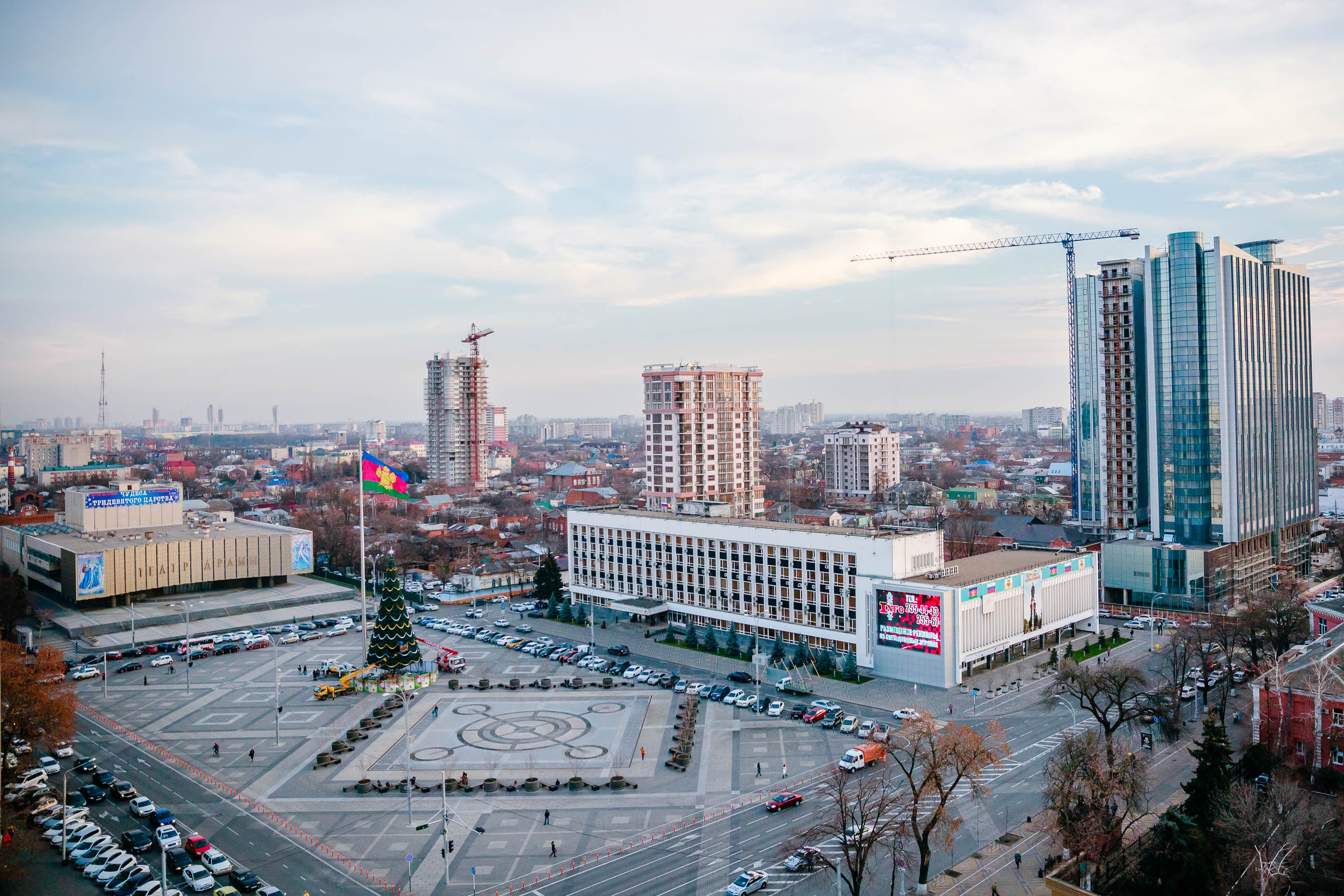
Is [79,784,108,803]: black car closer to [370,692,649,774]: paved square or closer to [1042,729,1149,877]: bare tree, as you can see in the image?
[370,692,649,774]: paved square

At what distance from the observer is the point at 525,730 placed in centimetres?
4403

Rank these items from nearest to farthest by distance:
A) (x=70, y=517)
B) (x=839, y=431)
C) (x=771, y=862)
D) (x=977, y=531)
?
1. (x=771, y=862)
2. (x=70, y=517)
3. (x=977, y=531)
4. (x=839, y=431)

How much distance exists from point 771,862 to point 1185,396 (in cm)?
5867

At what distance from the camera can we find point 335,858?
30.5m

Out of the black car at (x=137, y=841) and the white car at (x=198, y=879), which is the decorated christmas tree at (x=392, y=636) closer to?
the black car at (x=137, y=841)

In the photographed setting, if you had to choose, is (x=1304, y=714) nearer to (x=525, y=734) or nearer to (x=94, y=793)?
(x=525, y=734)

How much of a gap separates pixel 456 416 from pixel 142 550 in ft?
321

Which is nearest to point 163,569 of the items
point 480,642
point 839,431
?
point 480,642

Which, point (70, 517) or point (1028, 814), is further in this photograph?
point (70, 517)

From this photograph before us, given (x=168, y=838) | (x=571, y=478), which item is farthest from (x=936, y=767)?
(x=571, y=478)

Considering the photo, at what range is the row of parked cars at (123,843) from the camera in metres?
28.5

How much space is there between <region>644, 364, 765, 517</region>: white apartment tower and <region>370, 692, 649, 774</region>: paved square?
3956 centimetres

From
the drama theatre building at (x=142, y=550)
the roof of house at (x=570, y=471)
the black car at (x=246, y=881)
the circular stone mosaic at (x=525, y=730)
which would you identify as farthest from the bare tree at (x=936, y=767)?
the roof of house at (x=570, y=471)

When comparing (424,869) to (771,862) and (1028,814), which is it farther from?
(1028,814)
